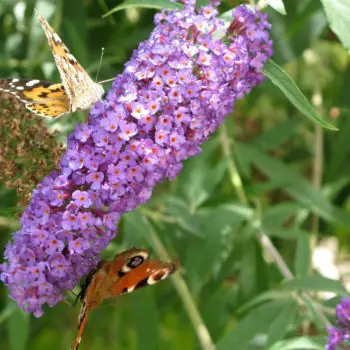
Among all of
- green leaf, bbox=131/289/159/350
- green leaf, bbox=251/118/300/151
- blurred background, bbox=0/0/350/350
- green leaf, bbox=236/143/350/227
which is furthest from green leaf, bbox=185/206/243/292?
green leaf, bbox=251/118/300/151

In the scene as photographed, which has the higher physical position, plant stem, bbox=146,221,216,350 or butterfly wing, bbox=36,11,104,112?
butterfly wing, bbox=36,11,104,112

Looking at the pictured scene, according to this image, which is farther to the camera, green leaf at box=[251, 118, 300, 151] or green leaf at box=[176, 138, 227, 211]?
green leaf at box=[251, 118, 300, 151]

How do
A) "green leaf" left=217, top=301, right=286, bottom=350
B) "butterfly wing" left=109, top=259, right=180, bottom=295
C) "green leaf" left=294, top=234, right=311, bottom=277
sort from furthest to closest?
"green leaf" left=294, top=234, right=311, bottom=277 → "green leaf" left=217, top=301, right=286, bottom=350 → "butterfly wing" left=109, top=259, right=180, bottom=295

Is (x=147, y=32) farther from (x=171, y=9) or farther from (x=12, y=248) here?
(x=12, y=248)

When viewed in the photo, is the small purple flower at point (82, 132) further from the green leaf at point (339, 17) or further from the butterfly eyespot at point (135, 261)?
the green leaf at point (339, 17)

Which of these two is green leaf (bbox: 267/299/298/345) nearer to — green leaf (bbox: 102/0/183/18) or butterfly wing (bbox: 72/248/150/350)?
butterfly wing (bbox: 72/248/150/350)

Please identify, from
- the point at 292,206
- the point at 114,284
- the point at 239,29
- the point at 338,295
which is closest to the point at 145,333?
the point at 292,206
